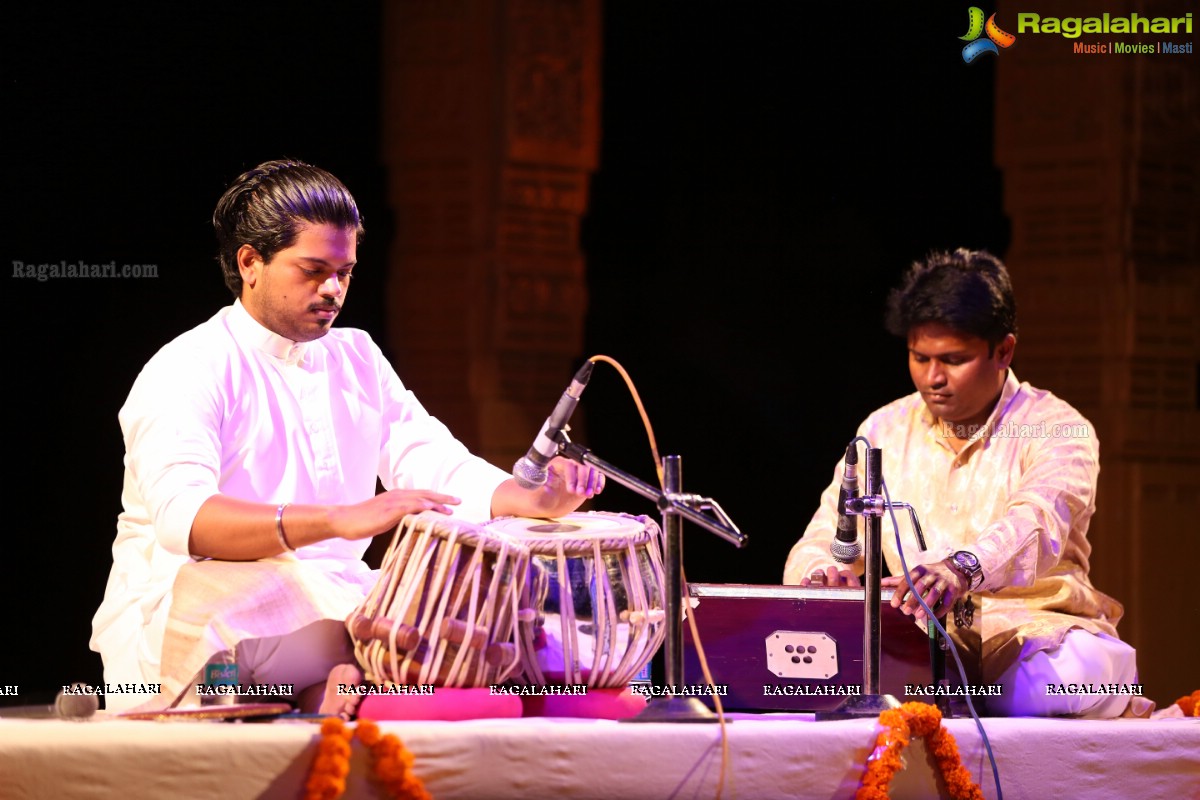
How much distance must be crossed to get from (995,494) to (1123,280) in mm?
2556

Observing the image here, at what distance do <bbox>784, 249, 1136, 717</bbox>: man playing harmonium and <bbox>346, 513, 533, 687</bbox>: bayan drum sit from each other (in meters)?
1.38

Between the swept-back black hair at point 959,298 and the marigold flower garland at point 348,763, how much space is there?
2.33m

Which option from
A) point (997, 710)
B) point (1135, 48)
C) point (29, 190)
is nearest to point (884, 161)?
point (1135, 48)

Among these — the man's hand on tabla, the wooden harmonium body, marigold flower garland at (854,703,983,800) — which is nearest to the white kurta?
the man's hand on tabla

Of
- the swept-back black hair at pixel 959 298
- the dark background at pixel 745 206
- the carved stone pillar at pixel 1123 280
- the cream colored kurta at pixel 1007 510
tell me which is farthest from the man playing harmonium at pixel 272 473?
the carved stone pillar at pixel 1123 280

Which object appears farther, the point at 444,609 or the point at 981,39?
the point at 981,39

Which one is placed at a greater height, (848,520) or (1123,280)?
(1123,280)

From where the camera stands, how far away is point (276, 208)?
3.51m

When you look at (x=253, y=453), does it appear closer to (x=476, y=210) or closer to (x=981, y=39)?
(x=476, y=210)

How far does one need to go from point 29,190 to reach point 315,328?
68.4 inches

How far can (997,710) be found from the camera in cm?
407

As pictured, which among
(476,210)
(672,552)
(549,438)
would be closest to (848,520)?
(672,552)

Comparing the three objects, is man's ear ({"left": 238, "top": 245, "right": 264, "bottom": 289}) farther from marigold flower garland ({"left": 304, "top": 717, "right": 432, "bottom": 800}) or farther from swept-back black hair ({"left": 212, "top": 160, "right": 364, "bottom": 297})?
marigold flower garland ({"left": 304, "top": 717, "right": 432, "bottom": 800})

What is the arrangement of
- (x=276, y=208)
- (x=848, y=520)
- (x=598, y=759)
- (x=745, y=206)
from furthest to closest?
(x=745, y=206)
(x=276, y=208)
(x=848, y=520)
(x=598, y=759)
